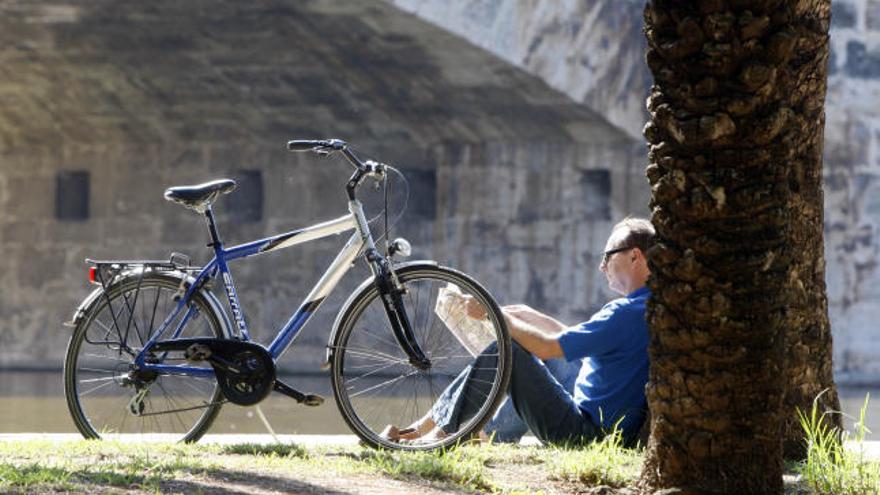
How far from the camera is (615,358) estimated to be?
229 inches

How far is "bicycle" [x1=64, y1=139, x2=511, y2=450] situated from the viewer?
5816 mm

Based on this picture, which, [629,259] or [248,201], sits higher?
[248,201]

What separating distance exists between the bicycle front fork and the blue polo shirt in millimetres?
502

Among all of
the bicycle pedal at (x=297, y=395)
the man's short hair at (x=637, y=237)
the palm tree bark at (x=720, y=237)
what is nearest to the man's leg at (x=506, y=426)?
the bicycle pedal at (x=297, y=395)

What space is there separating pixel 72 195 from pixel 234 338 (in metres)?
13.7

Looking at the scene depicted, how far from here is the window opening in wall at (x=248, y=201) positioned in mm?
18547

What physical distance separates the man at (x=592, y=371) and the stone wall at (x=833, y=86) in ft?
27.8

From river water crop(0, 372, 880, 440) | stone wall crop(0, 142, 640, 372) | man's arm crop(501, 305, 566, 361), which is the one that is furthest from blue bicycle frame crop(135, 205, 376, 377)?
stone wall crop(0, 142, 640, 372)

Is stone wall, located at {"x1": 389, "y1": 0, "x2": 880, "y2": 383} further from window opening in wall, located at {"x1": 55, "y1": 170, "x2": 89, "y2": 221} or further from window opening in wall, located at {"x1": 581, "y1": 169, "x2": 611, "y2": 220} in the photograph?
window opening in wall, located at {"x1": 55, "y1": 170, "x2": 89, "y2": 221}

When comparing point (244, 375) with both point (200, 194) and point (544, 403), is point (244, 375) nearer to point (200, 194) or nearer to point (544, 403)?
point (200, 194)

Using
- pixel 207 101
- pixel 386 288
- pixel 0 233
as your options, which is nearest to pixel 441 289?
pixel 386 288

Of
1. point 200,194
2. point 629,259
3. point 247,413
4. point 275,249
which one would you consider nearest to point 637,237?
point 629,259

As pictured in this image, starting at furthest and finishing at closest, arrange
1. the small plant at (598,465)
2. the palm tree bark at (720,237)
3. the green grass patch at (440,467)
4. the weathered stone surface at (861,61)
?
1. the weathered stone surface at (861,61)
2. the small plant at (598,465)
3. the green grass patch at (440,467)
4. the palm tree bark at (720,237)

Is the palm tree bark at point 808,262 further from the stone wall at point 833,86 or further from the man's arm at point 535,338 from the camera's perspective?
the stone wall at point 833,86
